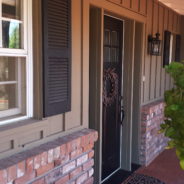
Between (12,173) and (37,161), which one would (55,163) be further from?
(12,173)

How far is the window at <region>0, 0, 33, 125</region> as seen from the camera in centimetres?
190

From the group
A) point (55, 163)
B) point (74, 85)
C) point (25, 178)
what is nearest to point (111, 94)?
point (74, 85)

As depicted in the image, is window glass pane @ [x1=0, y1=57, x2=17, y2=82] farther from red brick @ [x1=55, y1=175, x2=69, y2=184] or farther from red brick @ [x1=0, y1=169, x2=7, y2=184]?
red brick @ [x1=55, y1=175, x2=69, y2=184]

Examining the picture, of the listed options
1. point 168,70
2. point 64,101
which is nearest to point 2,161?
point 64,101

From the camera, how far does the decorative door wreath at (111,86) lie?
3439 mm

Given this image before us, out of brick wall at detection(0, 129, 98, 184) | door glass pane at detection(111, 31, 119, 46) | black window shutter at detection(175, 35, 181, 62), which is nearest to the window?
brick wall at detection(0, 129, 98, 184)

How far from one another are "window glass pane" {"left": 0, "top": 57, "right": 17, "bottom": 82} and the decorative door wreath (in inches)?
61.1

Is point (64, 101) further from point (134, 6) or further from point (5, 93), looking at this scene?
point (134, 6)

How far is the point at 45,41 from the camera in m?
2.09

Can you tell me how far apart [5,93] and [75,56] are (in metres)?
0.80

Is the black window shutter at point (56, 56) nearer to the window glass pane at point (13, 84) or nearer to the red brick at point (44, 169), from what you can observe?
the window glass pane at point (13, 84)

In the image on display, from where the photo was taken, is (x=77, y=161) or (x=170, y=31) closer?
(x=77, y=161)

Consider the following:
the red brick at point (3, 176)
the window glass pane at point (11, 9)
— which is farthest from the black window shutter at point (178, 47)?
the red brick at point (3, 176)

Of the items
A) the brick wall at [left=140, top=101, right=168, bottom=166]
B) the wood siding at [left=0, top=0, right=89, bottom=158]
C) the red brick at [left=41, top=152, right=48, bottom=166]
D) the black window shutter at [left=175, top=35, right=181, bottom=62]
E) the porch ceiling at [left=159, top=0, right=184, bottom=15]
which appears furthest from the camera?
the black window shutter at [left=175, top=35, right=181, bottom=62]
